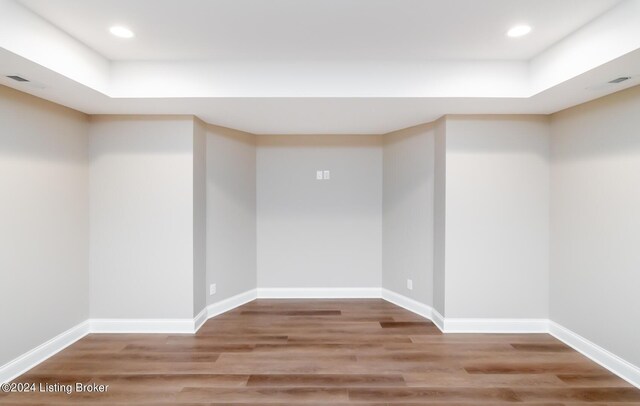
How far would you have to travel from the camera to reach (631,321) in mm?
→ 2441

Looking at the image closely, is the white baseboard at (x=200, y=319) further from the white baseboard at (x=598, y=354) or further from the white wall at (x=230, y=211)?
the white baseboard at (x=598, y=354)

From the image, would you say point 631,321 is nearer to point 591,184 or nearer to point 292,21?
point 591,184

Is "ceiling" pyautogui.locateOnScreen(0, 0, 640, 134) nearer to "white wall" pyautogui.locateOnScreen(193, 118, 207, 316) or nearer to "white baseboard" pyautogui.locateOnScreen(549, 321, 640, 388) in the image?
"white wall" pyautogui.locateOnScreen(193, 118, 207, 316)

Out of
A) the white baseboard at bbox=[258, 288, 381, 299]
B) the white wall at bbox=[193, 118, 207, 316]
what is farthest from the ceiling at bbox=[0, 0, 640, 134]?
the white baseboard at bbox=[258, 288, 381, 299]

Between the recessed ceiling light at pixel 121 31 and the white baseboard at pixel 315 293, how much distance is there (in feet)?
10.6

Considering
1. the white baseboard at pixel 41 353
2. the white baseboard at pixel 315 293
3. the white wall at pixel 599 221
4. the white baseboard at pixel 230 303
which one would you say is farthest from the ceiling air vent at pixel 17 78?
the white wall at pixel 599 221

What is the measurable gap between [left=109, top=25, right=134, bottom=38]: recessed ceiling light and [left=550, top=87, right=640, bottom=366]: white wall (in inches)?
146

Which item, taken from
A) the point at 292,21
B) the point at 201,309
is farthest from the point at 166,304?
the point at 292,21

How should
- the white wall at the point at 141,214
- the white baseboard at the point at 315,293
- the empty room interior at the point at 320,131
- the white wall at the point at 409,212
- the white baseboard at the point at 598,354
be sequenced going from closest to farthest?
1. the empty room interior at the point at 320,131
2. the white baseboard at the point at 598,354
3. the white wall at the point at 141,214
4. the white wall at the point at 409,212
5. the white baseboard at the point at 315,293

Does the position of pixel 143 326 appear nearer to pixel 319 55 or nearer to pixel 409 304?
pixel 409 304

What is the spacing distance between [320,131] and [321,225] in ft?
4.15

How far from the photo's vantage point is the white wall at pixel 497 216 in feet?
10.7

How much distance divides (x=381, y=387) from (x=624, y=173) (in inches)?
97.7

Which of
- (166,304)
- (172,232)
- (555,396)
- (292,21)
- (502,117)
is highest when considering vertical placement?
(292,21)
